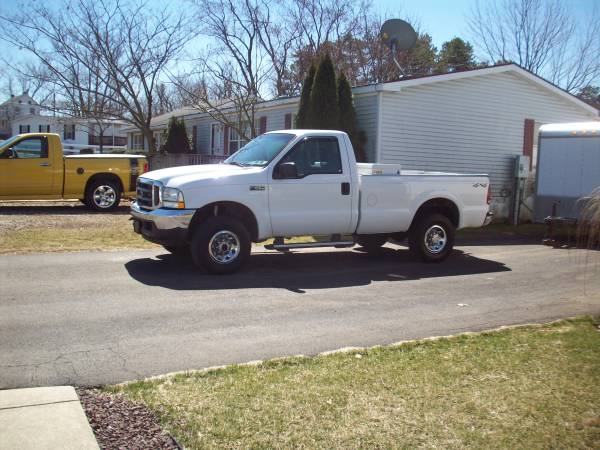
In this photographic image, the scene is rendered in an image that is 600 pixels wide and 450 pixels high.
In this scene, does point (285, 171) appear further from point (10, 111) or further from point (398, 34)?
point (10, 111)

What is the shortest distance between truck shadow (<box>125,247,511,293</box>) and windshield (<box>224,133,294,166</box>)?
5.44 ft

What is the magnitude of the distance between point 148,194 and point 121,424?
18.2ft

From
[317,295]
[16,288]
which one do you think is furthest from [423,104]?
[16,288]

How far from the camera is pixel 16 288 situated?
759cm

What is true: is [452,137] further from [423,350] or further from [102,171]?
[423,350]

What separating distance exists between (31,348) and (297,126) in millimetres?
12553

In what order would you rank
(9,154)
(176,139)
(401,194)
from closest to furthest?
(401,194), (9,154), (176,139)

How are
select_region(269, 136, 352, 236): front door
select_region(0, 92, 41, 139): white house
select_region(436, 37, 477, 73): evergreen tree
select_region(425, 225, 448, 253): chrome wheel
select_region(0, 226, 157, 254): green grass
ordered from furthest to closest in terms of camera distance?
select_region(0, 92, 41, 139): white house, select_region(436, 37, 477, 73): evergreen tree, select_region(425, 225, 448, 253): chrome wheel, select_region(0, 226, 157, 254): green grass, select_region(269, 136, 352, 236): front door

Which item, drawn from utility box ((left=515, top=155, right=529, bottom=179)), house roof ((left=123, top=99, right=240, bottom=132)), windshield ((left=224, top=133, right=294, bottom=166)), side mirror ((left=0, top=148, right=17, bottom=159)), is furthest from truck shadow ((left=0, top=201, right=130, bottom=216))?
utility box ((left=515, top=155, right=529, bottom=179))

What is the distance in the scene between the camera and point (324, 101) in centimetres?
1644

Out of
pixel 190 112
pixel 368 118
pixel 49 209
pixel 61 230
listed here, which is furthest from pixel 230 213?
pixel 190 112

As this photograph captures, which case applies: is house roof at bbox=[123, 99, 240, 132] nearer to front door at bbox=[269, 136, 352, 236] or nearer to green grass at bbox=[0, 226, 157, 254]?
green grass at bbox=[0, 226, 157, 254]

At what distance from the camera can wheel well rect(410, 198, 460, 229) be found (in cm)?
1070

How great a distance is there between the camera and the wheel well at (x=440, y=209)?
1070 centimetres
